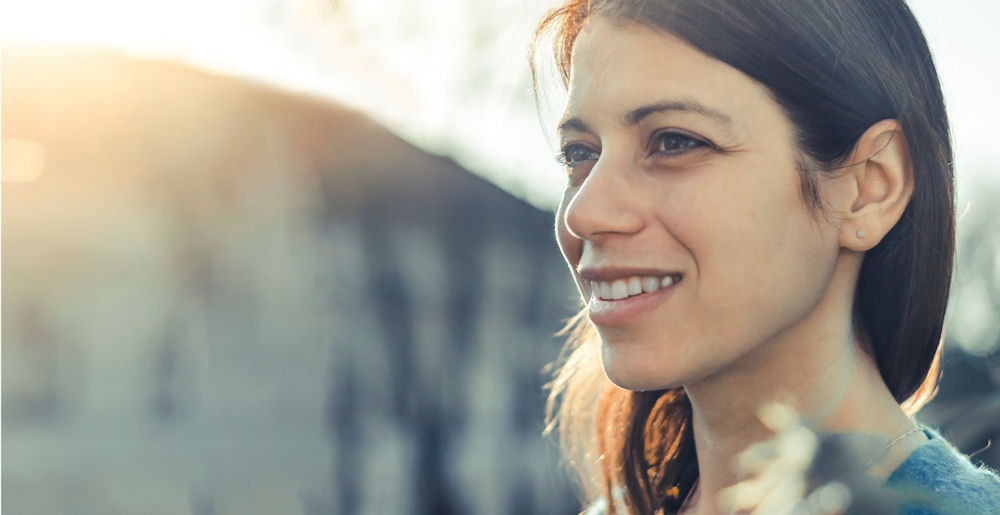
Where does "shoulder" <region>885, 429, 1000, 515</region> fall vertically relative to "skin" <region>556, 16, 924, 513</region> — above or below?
below

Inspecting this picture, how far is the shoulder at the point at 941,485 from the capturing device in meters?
1.23

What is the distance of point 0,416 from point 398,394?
6.08 feet

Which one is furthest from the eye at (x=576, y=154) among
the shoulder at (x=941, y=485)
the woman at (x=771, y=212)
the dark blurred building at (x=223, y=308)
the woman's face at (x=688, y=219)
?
the dark blurred building at (x=223, y=308)

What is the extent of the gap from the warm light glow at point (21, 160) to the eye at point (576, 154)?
3.37 metres

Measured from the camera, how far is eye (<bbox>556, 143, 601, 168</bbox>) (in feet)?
4.88

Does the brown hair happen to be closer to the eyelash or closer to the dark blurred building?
the eyelash

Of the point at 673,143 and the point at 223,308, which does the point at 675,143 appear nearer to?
the point at 673,143

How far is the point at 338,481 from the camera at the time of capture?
4566 millimetres

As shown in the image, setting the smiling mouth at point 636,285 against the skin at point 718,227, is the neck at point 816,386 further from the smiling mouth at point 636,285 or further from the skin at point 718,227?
the smiling mouth at point 636,285

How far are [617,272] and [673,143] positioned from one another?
203 millimetres

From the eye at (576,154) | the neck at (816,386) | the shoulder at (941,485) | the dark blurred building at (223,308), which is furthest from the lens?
the dark blurred building at (223,308)

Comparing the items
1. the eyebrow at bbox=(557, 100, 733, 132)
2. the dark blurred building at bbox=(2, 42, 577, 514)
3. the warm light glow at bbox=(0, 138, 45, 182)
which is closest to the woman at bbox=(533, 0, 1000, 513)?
the eyebrow at bbox=(557, 100, 733, 132)

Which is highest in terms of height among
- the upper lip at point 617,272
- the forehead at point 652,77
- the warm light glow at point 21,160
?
the warm light glow at point 21,160

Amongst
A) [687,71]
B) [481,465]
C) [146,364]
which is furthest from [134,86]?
[687,71]
